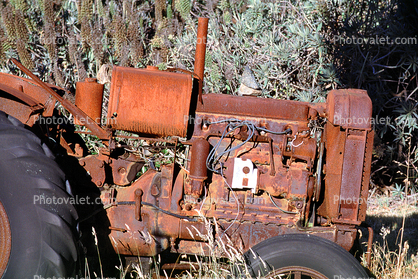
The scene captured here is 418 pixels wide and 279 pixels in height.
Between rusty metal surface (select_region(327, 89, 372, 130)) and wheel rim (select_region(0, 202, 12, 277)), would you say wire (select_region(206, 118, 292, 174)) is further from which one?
wheel rim (select_region(0, 202, 12, 277))

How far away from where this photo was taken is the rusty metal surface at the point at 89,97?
9.49 feet

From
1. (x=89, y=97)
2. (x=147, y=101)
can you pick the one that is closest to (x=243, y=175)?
(x=147, y=101)

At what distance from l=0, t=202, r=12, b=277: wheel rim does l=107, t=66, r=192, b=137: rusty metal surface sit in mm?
880

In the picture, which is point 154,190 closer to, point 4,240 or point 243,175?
point 243,175

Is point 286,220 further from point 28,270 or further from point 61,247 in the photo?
point 28,270

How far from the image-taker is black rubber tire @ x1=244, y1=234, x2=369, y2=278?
2.49 meters

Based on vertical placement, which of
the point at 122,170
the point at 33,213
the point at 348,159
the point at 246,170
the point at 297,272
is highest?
the point at 348,159

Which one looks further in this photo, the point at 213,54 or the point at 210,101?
the point at 213,54

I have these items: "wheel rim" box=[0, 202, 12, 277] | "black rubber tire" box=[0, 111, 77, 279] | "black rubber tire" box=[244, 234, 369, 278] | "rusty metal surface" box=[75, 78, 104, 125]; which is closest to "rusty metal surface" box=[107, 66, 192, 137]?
"rusty metal surface" box=[75, 78, 104, 125]

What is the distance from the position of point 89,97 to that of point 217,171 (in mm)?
1124

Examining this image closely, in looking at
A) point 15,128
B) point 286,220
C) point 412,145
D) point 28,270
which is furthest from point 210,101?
point 412,145

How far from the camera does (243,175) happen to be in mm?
2684

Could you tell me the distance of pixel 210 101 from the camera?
2828 millimetres

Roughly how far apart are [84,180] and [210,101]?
1.11 m
